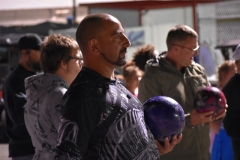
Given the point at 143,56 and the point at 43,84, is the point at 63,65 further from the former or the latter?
the point at 143,56

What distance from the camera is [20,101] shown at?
615 centimetres

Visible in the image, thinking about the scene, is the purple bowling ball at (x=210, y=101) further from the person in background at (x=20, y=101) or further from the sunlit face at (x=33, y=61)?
the sunlit face at (x=33, y=61)

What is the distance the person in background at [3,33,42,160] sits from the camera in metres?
5.91

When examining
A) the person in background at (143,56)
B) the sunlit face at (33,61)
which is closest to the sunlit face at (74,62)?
the sunlit face at (33,61)

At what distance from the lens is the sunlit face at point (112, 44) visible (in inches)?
140

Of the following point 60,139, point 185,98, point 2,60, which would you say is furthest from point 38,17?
point 60,139

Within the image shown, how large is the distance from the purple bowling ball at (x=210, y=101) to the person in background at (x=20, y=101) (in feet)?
5.46

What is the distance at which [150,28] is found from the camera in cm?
1655

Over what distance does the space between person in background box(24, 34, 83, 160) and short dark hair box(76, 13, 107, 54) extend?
99 cm

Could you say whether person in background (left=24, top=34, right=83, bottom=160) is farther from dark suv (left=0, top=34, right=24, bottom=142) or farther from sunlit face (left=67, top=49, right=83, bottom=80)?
dark suv (left=0, top=34, right=24, bottom=142)

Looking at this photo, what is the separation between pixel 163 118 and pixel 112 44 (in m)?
0.68

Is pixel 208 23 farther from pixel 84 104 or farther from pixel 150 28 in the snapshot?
pixel 84 104

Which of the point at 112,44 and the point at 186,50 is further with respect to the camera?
the point at 186,50

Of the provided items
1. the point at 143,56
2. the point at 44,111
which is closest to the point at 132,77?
the point at 143,56
